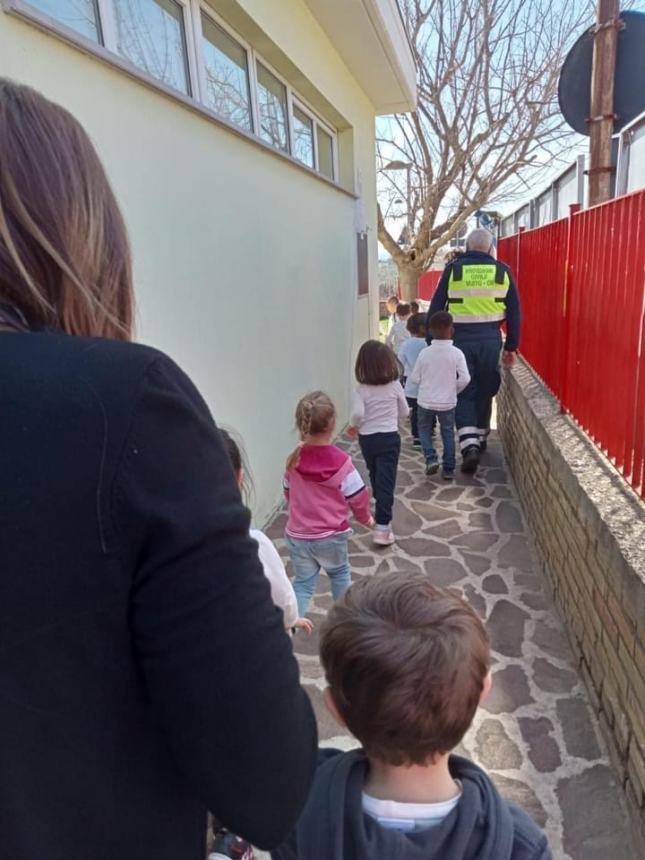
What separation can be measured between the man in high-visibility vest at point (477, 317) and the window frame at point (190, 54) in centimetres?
167

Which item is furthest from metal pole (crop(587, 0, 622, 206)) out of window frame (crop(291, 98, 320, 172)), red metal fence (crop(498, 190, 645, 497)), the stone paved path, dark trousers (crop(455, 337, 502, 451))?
window frame (crop(291, 98, 320, 172))

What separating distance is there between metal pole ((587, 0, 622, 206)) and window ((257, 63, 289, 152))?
238cm

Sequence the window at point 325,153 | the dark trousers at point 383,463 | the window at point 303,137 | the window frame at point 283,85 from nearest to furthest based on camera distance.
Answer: the dark trousers at point 383,463 < the window frame at point 283,85 < the window at point 303,137 < the window at point 325,153

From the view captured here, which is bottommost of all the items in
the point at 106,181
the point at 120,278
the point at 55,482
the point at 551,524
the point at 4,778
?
the point at 551,524

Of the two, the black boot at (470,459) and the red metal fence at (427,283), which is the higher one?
the red metal fence at (427,283)

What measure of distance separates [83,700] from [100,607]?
4.9 inches

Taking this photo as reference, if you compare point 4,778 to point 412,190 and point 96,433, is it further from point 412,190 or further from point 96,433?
point 412,190

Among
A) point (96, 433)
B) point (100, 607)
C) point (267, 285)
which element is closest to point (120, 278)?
point (96, 433)

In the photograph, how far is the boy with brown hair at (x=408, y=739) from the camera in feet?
3.48

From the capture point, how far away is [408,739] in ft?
3.54

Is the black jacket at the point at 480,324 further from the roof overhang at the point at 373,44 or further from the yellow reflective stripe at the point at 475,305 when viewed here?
the roof overhang at the point at 373,44

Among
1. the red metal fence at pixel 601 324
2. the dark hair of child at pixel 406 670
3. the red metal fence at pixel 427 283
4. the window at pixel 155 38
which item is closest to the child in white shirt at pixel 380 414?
the red metal fence at pixel 601 324

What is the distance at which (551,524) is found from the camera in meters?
3.69

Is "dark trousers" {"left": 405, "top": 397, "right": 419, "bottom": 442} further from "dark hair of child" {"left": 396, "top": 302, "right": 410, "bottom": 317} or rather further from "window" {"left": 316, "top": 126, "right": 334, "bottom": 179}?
"window" {"left": 316, "top": 126, "right": 334, "bottom": 179}
